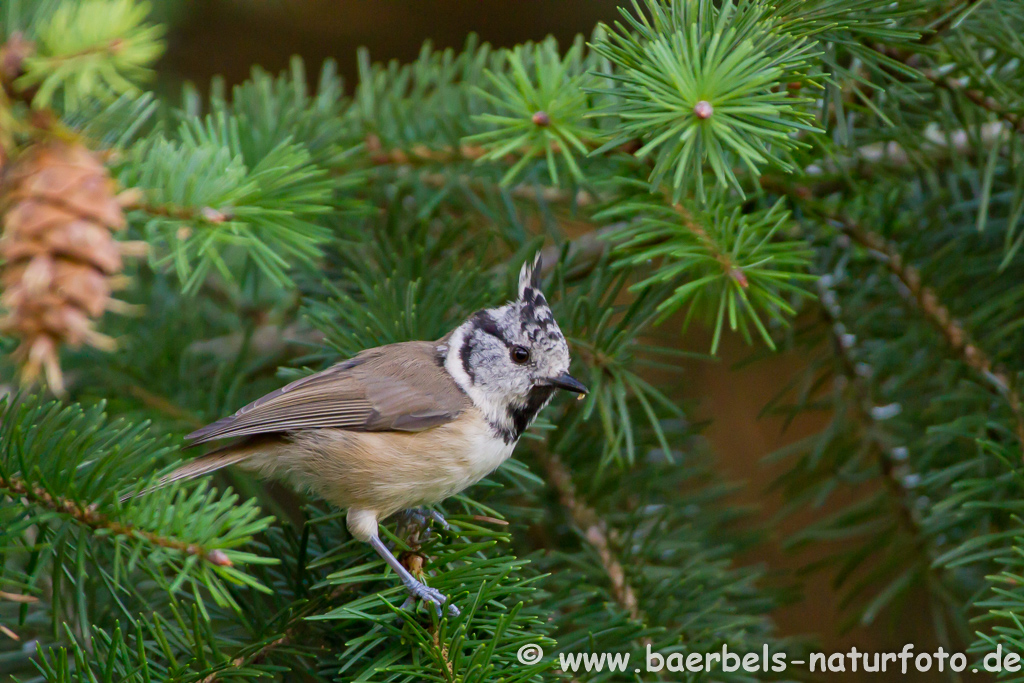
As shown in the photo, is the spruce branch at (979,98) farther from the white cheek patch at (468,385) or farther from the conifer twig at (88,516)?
the conifer twig at (88,516)

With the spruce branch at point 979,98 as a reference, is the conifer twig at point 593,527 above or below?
below

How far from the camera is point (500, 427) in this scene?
169 cm

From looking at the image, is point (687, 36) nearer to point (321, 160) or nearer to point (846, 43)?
point (846, 43)

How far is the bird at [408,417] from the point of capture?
1.56 m

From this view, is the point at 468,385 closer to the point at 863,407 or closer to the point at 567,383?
the point at 567,383

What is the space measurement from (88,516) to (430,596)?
Answer: 472 millimetres

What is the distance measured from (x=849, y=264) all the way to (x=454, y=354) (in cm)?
85

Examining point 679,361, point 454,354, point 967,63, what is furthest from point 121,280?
point 679,361

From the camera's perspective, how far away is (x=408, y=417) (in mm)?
1761

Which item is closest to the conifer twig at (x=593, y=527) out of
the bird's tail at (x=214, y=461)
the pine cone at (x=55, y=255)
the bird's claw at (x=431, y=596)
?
the bird's claw at (x=431, y=596)

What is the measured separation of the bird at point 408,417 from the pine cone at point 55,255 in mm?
665

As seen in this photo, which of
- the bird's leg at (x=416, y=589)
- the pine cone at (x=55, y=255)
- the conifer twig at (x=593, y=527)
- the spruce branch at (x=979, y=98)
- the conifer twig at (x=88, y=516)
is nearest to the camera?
the pine cone at (x=55, y=255)

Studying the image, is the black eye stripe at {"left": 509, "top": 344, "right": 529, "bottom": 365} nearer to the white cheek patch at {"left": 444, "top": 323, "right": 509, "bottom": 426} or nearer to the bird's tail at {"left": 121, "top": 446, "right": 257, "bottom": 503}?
the white cheek patch at {"left": 444, "top": 323, "right": 509, "bottom": 426}

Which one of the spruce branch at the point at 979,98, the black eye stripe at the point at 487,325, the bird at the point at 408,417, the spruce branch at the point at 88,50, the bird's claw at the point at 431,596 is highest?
the spruce branch at the point at 979,98
